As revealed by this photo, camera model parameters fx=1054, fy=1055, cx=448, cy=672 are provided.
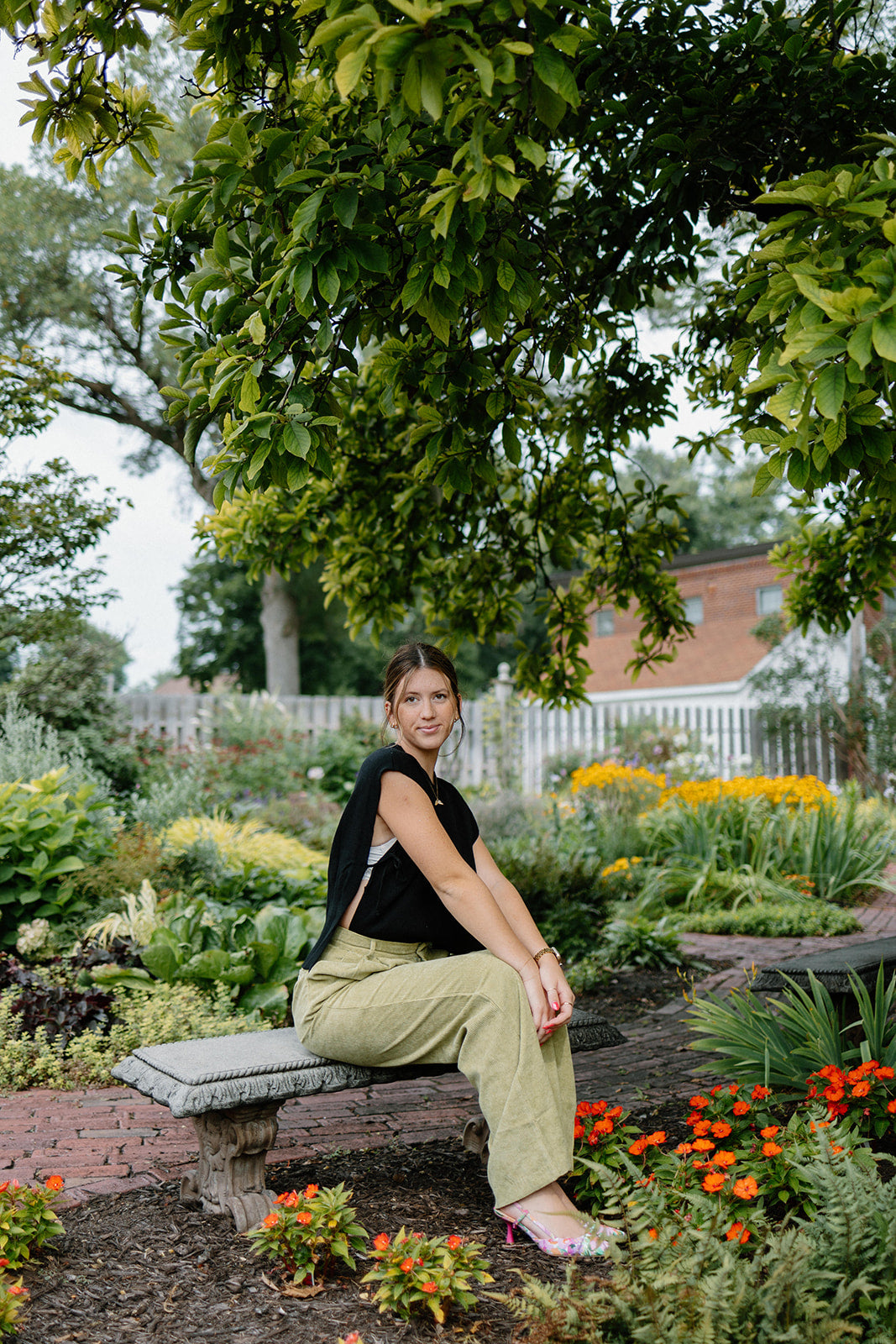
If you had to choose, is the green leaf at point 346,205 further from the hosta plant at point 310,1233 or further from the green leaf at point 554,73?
the hosta plant at point 310,1233

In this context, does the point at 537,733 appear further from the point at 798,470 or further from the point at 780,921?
the point at 798,470

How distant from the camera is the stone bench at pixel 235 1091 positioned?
8.57 feet

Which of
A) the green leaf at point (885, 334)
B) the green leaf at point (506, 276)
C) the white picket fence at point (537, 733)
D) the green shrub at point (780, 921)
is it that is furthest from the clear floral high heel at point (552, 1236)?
the white picket fence at point (537, 733)

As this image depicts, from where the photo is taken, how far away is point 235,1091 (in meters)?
2.62

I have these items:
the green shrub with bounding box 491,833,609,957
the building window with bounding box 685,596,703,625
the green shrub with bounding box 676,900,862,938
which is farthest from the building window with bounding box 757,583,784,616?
the green shrub with bounding box 491,833,609,957

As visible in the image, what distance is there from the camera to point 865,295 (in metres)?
1.80

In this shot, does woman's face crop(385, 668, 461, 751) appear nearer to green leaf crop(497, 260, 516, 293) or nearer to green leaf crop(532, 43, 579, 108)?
green leaf crop(497, 260, 516, 293)

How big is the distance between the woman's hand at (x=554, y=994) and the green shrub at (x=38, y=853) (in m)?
3.45

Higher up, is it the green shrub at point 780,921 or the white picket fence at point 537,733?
the white picket fence at point 537,733

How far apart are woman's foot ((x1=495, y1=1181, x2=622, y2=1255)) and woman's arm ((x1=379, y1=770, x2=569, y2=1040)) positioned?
373 mm

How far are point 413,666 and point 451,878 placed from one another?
650mm

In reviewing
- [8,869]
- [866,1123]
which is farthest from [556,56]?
[8,869]

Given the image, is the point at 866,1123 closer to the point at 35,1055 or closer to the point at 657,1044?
the point at 657,1044

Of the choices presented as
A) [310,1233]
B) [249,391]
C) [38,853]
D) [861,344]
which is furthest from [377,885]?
[38,853]
